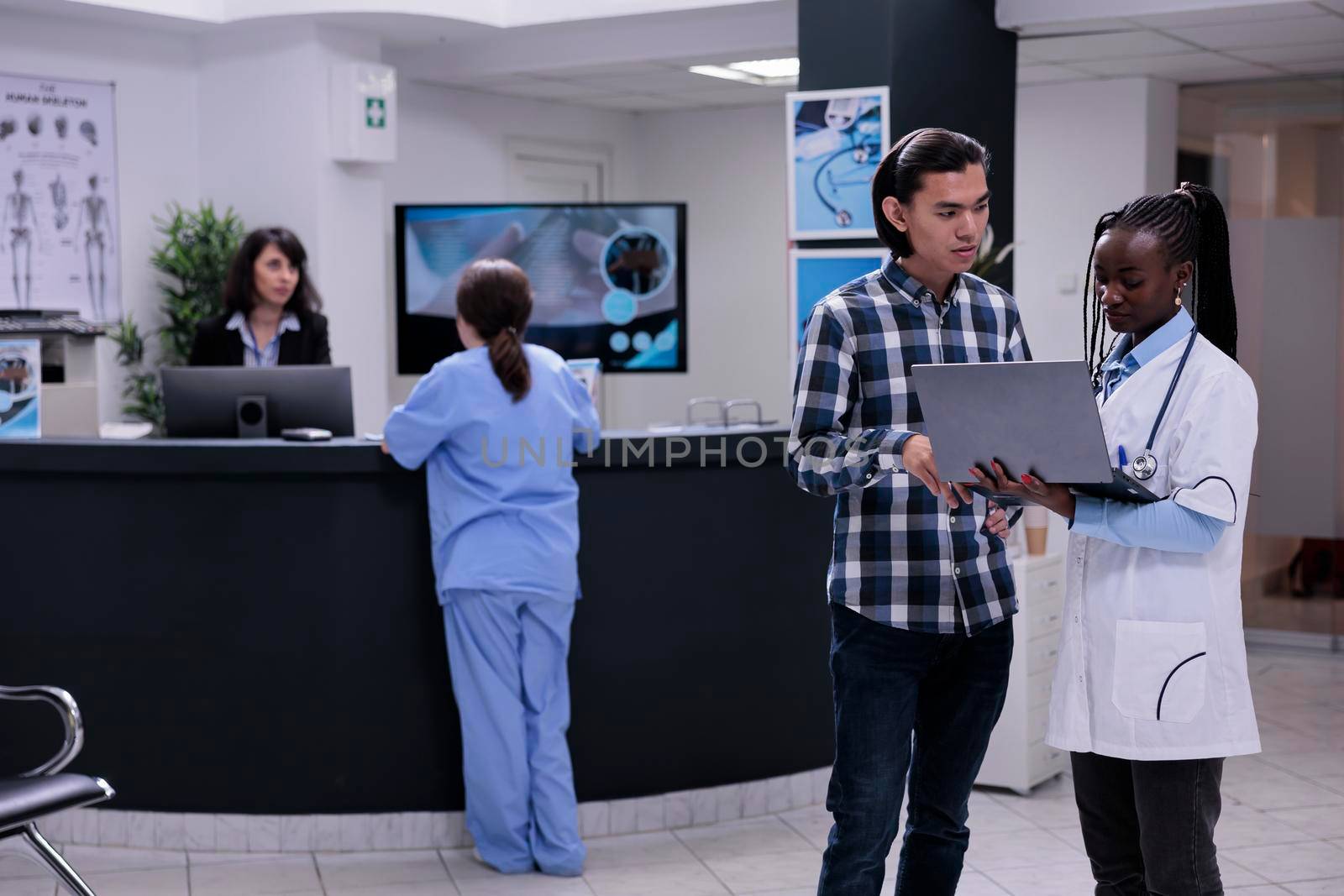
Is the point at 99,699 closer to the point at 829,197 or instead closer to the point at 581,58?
the point at 829,197

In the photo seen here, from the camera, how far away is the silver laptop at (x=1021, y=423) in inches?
76.1

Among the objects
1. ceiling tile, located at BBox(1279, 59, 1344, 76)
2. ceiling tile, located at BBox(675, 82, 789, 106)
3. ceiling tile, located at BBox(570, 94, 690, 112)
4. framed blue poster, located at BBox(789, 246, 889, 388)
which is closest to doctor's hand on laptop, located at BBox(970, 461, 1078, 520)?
framed blue poster, located at BBox(789, 246, 889, 388)

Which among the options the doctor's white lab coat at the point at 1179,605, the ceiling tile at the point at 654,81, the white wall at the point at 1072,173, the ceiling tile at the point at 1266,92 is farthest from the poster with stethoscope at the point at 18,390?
the ceiling tile at the point at 1266,92

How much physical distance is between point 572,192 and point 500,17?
2066 mm

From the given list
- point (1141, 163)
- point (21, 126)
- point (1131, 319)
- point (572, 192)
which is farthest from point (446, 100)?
A: point (1131, 319)

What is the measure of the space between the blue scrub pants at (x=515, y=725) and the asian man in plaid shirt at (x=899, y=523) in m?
1.43

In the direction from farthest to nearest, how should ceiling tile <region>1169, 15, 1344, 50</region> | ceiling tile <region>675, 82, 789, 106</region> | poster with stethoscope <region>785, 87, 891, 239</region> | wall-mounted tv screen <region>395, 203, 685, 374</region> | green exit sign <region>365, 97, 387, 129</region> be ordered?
ceiling tile <region>675, 82, 789, 106</region> < wall-mounted tv screen <region>395, 203, 685, 374</region> < green exit sign <region>365, 97, 387, 129</region> < ceiling tile <region>1169, 15, 1344, 50</region> < poster with stethoscope <region>785, 87, 891, 239</region>

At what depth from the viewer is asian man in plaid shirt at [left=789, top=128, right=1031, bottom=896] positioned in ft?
7.50

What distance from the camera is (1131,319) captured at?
2145mm

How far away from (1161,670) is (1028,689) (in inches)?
92.4

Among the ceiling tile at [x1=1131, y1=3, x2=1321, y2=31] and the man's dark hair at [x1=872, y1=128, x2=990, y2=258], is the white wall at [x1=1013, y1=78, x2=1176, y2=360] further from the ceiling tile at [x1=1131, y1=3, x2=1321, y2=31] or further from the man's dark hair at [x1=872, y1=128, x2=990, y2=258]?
the man's dark hair at [x1=872, y1=128, x2=990, y2=258]

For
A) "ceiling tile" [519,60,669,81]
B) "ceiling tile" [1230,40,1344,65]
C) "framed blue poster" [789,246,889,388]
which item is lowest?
"framed blue poster" [789,246,889,388]

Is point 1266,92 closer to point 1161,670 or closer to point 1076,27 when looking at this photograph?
point 1076,27

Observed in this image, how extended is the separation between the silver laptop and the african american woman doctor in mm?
42
